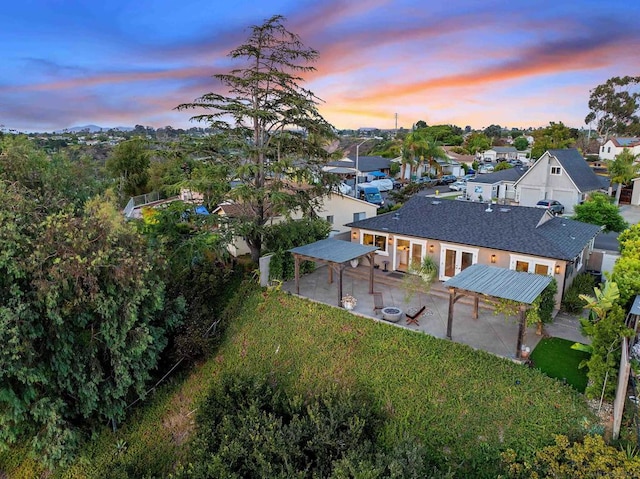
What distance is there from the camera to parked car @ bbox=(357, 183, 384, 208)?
3825 centimetres

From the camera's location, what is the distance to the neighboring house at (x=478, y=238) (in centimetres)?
1442

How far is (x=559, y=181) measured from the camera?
107ft

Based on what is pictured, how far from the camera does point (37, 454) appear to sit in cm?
1169

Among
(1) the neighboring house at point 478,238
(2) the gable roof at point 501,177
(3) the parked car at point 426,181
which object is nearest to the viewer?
(1) the neighboring house at point 478,238

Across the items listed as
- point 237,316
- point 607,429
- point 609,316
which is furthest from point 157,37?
point 607,429

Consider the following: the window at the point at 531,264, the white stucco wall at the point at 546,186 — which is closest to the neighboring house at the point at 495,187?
the white stucco wall at the point at 546,186

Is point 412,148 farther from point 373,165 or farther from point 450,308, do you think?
point 450,308

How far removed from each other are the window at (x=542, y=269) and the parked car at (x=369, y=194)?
23.6 meters

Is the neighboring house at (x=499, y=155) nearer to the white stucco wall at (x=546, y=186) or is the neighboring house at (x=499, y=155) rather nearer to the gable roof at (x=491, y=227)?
the white stucco wall at (x=546, y=186)

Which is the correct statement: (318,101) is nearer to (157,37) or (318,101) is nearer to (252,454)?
(157,37)

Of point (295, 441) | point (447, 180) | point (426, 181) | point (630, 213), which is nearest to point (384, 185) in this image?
point (426, 181)

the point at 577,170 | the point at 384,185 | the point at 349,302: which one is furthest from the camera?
the point at 384,185

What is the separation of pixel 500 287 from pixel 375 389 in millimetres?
4730

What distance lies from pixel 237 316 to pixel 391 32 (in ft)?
56.9
